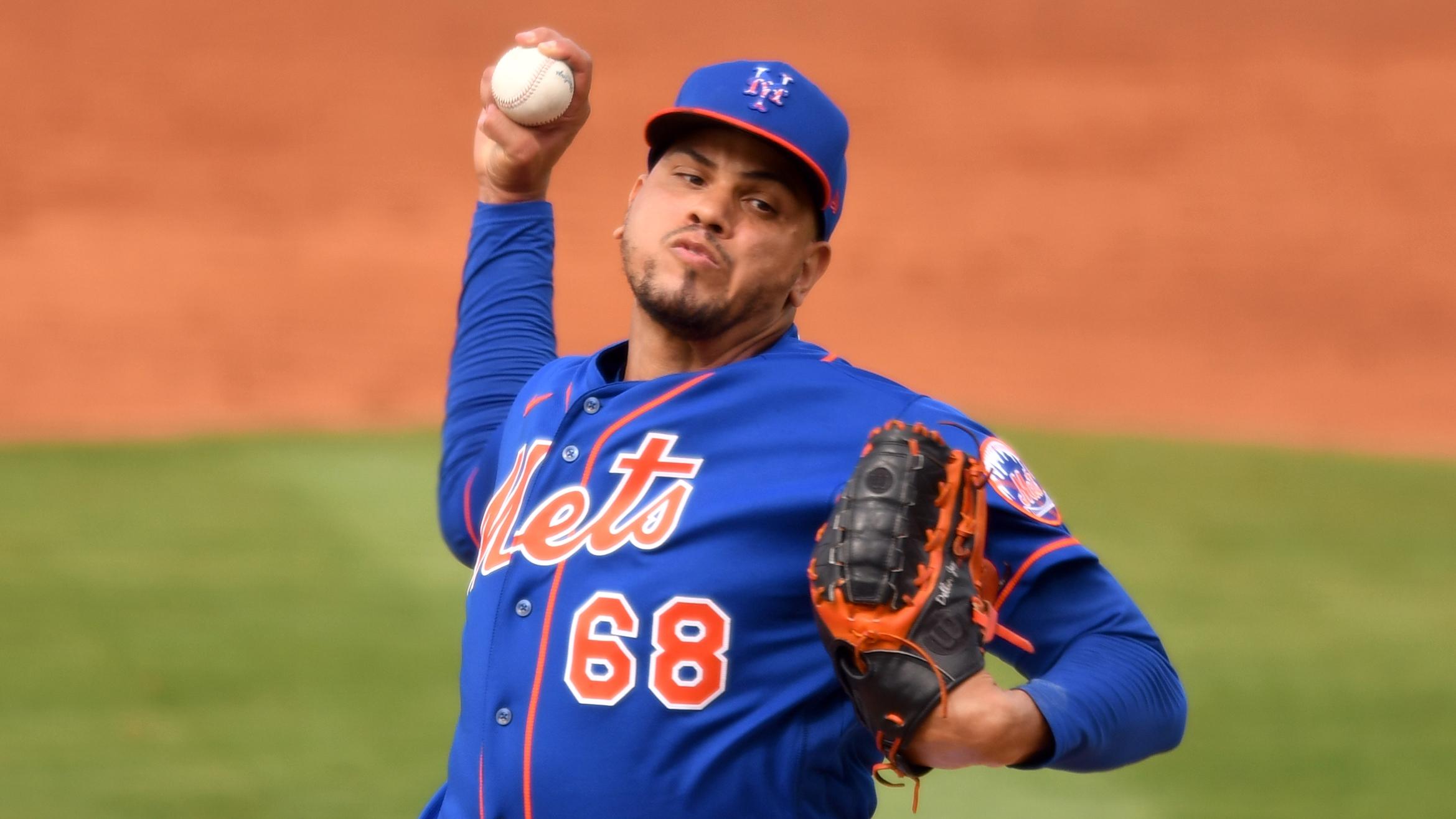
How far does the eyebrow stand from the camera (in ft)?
8.09

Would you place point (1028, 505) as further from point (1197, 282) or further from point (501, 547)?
point (1197, 282)

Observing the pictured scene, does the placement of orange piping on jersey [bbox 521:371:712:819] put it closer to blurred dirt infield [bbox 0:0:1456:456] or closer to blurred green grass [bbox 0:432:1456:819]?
blurred green grass [bbox 0:432:1456:819]

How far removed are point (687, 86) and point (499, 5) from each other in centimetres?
1420

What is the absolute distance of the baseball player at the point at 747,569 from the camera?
2.02m

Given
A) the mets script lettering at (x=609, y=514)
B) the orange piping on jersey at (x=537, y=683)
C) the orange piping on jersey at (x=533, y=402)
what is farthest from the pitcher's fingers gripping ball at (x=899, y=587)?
the orange piping on jersey at (x=533, y=402)

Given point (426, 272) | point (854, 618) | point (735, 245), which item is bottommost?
point (854, 618)

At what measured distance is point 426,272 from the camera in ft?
41.0

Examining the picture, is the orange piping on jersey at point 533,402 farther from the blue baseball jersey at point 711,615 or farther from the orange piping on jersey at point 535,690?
the orange piping on jersey at point 535,690

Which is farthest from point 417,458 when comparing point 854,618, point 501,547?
point 854,618

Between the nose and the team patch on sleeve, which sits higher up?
the nose

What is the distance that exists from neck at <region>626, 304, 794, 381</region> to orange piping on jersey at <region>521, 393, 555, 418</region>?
170 millimetres

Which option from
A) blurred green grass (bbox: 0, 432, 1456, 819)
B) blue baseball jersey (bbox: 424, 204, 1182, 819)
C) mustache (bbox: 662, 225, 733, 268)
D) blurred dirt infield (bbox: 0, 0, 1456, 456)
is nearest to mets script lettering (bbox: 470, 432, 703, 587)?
blue baseball jersey (bbox: 424, 204, 1182, 819)

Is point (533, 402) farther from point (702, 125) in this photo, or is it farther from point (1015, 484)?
point (1015, 484)

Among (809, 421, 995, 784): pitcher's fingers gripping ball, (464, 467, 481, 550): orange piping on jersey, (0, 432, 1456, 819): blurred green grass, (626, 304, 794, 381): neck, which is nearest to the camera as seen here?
(809, 421, 995, 784): pitcher's fingers gripping ball
